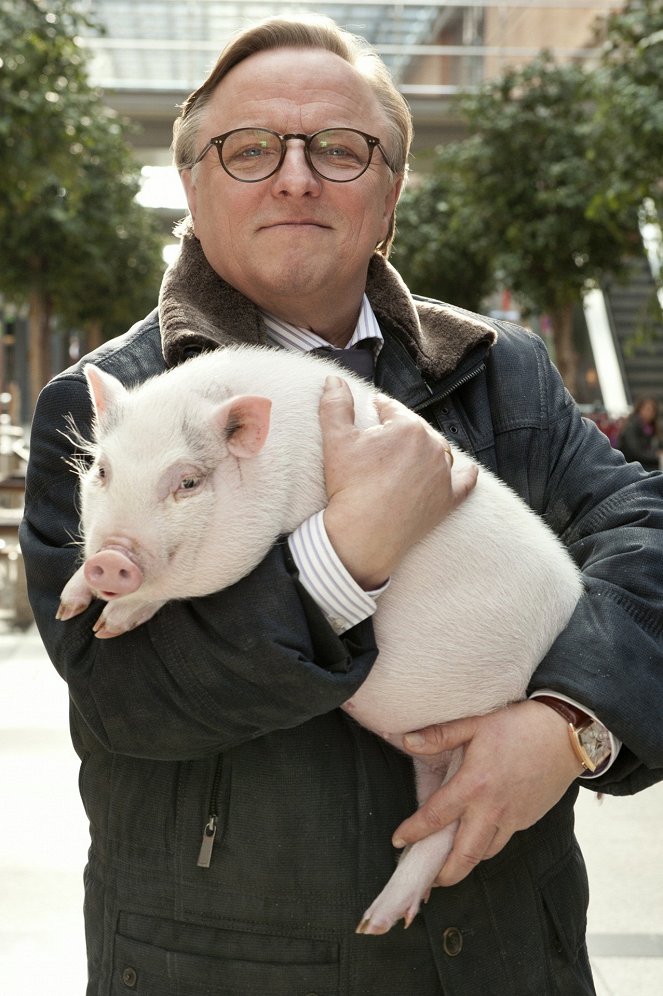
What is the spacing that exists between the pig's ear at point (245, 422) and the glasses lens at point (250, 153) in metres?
0.49

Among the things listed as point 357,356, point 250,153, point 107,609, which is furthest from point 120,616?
point 250,153

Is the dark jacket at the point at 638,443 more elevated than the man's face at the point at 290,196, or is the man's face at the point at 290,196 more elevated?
the man's face at the point at 290,196

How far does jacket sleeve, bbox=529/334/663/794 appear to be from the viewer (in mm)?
1815

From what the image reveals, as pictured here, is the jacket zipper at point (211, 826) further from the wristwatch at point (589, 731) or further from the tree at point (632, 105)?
the tree at point (632, 105)

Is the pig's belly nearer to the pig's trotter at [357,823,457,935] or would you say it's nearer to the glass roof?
the pig's trotter at [357,823,457,935]

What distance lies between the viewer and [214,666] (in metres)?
1.64

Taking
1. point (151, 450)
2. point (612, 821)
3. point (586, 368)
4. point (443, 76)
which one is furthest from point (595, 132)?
point (443, 76)

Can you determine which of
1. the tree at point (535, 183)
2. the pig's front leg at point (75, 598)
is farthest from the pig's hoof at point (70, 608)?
the tree at point (535, 183)

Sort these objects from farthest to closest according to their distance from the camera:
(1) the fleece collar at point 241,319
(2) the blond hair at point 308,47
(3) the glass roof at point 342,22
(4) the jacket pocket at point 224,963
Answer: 1. (3) the glass roof at point 342,22
2. (2) the blond hair at point 308,47
3. (1) the fleece collar at point 241,319
4. (4) the jacket pocket at point 224,963

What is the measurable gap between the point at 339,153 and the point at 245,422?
1.93ft

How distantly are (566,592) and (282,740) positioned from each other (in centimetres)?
53

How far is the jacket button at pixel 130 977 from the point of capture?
1.81 metres

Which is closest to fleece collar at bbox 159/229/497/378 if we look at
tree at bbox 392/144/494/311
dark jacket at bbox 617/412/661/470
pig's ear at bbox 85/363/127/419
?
pig's ear at bbox 85/363/127/419

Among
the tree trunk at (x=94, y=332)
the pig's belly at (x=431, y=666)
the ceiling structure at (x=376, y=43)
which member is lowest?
the tree trunk at (x=94, y=332)
